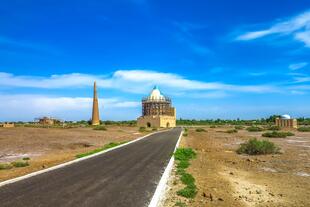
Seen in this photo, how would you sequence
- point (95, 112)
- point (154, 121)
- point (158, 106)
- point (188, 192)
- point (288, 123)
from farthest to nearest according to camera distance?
1. point (158, 106)
2. point (154, 121)
3. point (288, 123)
4. point (95, 112)
5. point (188, 192)

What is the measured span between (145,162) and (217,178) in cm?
551

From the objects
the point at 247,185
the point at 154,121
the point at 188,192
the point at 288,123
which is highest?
the point at 154,121

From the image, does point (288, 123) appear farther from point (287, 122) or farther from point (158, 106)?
point (158, 106)

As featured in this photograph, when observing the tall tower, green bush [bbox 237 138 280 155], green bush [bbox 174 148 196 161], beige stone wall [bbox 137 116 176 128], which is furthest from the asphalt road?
beige stone wall [bbox 137 116 176 128]

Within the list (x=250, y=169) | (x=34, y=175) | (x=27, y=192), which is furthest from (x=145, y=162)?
(x=27, y=192)

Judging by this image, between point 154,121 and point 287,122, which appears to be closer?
point 287,122

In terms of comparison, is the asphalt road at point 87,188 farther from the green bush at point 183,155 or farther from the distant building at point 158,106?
the distant building at point 158,106

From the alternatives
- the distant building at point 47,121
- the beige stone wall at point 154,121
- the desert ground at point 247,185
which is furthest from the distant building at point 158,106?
the desert ground at point 247,185

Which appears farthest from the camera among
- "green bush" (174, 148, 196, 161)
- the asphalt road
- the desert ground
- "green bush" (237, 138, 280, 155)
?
"green bush" (237, 138, 280, 155)

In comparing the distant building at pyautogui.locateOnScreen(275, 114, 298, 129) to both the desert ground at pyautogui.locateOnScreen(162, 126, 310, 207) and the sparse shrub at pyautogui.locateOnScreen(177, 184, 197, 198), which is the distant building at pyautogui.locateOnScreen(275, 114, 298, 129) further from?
the sparse shrub at pyautogui.locateOnScreen(177, 184, 197, 198)

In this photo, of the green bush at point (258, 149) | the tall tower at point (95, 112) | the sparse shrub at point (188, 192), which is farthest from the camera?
the tall tower at point (95, 112)

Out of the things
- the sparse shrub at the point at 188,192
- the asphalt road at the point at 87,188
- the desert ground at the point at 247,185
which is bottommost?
the desert ground at the point at 247,185

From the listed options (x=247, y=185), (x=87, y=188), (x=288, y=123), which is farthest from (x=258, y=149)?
(x=288, y=123)

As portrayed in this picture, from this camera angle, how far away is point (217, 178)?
15781mm
